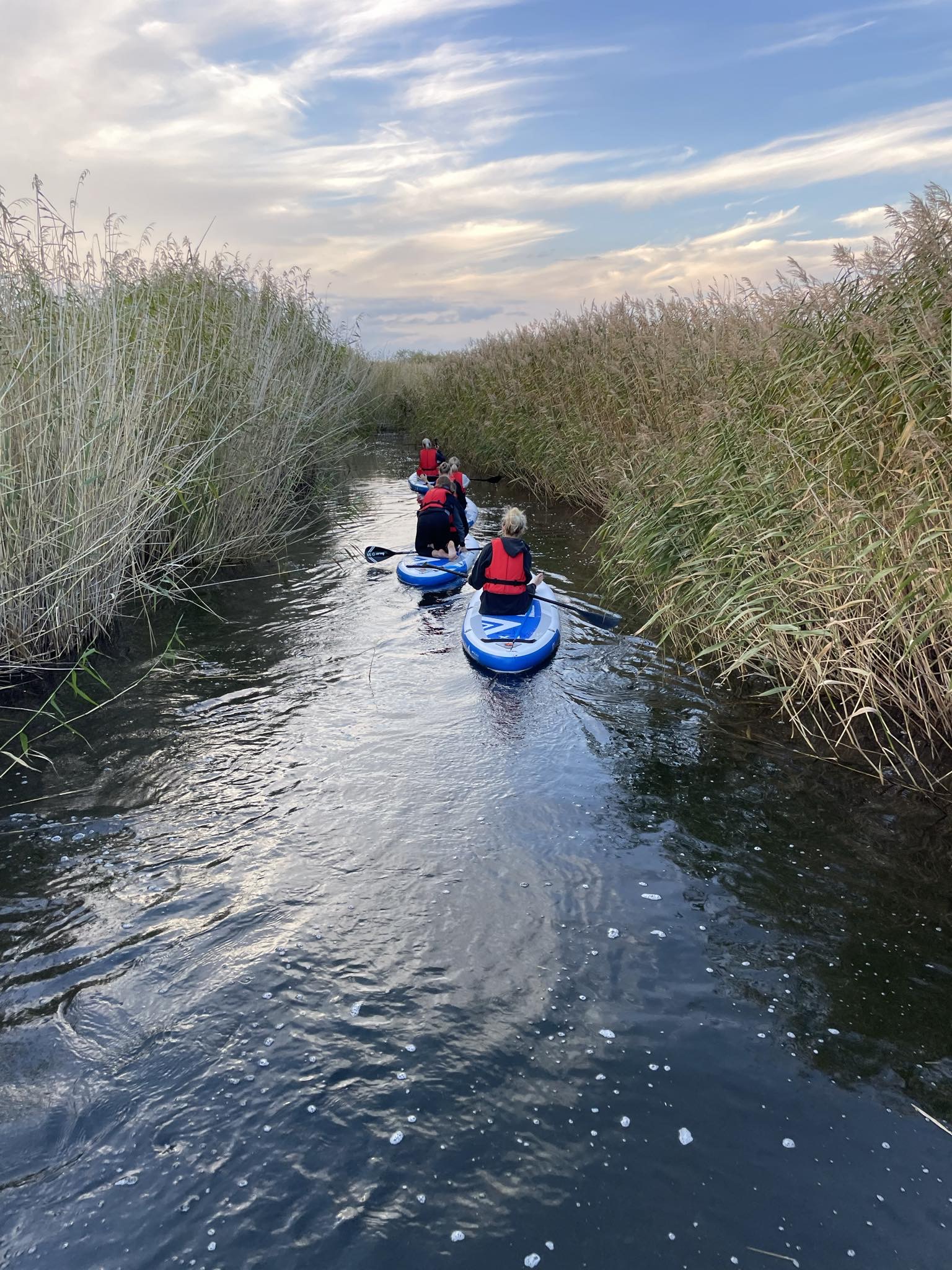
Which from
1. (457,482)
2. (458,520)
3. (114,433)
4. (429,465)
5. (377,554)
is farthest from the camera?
(429,465)

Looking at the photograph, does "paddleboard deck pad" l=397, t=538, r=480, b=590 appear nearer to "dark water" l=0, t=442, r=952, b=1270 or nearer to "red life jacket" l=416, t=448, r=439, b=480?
"dark water" l=0, t=442, r=952, b=1270

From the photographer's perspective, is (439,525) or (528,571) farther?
(439,525)

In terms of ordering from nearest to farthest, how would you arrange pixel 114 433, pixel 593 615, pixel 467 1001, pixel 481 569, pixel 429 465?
pixel 467 1001, pixel 114 433, pixel 481 569, pixel 593 615, pixel 429 465

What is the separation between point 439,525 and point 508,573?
8.06 feet

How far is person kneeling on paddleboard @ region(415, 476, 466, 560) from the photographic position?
368 inches

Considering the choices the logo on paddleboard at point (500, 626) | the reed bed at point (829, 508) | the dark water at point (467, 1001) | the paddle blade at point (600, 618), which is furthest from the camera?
the paddle blade at point (600, 618)

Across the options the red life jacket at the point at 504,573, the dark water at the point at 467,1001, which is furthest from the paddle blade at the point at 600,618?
the dark water at the point at 467,1001

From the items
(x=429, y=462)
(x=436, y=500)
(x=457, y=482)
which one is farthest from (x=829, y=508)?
(x=429, y=462)

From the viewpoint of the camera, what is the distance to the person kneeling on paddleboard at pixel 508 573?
23.1 ft

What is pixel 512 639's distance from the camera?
687 centimetres

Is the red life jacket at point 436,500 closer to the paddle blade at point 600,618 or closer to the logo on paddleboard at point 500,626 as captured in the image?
the paddle blade at point 600,618

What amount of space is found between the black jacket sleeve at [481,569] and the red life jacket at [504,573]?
0.11 ft

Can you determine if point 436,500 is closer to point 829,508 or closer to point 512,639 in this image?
point 512,639

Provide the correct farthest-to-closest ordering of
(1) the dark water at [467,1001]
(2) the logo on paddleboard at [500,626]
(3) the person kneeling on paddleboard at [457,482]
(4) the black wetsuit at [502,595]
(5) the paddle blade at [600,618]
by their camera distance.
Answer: (3) the person kneeling on paddleboard at [457,482]
(5) the paddle blade at [600,618]
(4) the black wetsuit at [502,595]
(2) the logo on paddleboard at [500,626]
(1) the dark water at [467,1001]
